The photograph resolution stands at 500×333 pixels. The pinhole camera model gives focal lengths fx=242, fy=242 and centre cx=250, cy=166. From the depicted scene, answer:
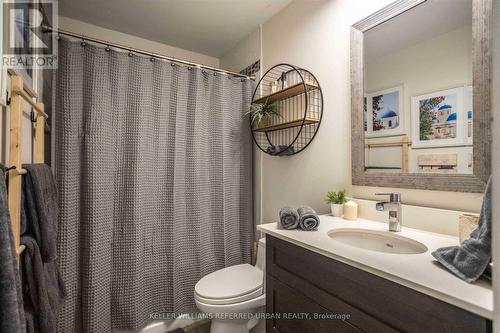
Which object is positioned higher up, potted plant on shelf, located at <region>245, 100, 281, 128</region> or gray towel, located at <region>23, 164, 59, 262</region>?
potted plant on shelf, located at <region>245, 100, 281, 128</region>

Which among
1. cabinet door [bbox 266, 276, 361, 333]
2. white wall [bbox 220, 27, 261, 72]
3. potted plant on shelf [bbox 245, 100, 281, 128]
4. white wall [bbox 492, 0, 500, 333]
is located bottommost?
cabinet door [bbox 266, 276, 361, 333]

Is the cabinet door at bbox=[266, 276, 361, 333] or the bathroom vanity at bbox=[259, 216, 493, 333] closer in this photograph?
the bathroom vanity at bbox=[259, 216, 493, 333]

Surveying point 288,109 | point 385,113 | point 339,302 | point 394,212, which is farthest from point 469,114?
point 288,109

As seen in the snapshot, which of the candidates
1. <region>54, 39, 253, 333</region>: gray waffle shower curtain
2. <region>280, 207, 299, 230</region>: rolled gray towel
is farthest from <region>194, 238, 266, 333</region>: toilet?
<region>280, 207, 299, 230</region>: rolled gray towel

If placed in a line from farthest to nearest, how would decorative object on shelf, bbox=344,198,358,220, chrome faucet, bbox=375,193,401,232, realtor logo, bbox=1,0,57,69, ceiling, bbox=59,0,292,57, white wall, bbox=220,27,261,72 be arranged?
white wall, bbox=220,27,261,72 → ceiling, bbox=59,0,292,57 → decorative object on shelf, bbox=344,198,358,220 → chrome faucet, bbox=375,193,401,232 → realtor logo, bbox=1,0,57,69

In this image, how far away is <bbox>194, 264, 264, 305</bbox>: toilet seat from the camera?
1.37 meters

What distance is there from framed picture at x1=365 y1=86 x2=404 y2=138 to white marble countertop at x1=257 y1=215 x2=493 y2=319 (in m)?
0.48

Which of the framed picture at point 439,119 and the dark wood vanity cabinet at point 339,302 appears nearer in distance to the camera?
the dark wood vanity cabinet at point 339,302

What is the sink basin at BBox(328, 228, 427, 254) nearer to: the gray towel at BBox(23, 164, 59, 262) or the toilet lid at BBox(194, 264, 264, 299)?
the toilet lid at BBox(194, 264, 264, 299)

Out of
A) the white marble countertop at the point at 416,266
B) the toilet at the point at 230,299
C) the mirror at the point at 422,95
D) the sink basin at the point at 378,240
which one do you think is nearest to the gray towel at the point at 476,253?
the white marble countertop at the point at 416,266

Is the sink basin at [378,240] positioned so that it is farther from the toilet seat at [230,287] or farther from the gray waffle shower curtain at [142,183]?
the gray waffle shower curtain at [142,183]

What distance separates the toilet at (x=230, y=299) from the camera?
1.35 metres

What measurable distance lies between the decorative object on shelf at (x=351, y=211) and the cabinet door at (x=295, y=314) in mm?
513

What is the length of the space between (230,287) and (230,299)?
0.09 meters
